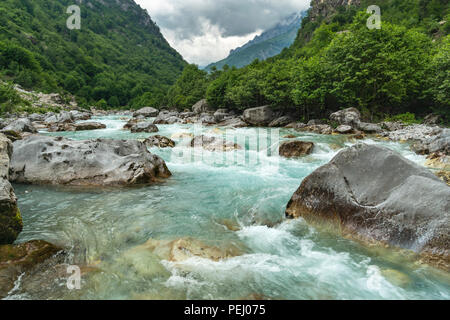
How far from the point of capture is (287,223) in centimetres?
643

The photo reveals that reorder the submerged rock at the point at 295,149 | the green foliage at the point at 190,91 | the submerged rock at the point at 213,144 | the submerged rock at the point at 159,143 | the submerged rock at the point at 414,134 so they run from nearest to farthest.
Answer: the submerged rock at the point at 295,149 < the submerged rock at the point at 213,144 < the submerged rock at the point at 159,143 < the submerged rock at the point at 414,134 < the green foliage at the point at 190,91

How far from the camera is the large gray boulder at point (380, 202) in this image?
181 inches

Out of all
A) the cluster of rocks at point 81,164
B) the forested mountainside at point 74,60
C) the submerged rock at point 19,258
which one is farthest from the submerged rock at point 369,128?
the forested mountainside at point 74,60

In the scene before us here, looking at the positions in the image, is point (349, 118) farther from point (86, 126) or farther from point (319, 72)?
point (86, 126)

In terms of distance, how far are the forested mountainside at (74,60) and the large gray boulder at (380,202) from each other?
9230cm

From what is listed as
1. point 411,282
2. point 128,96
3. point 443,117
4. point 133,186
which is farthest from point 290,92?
point 128,96

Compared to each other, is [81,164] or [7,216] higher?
[81,164]

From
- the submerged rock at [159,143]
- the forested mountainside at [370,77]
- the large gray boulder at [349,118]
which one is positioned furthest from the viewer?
the forested mountainside at [370,77]

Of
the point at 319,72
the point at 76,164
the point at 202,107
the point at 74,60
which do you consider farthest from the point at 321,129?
the point at 74,60

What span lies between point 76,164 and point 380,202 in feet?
34.6

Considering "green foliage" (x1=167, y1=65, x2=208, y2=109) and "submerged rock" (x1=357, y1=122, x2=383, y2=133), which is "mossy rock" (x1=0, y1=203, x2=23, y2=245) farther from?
"green foliage" (x1=167, y1=65, x2=208, y2=109)

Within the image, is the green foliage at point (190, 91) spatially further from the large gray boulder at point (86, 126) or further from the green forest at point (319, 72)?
the large gray boulder at point (86, 126)

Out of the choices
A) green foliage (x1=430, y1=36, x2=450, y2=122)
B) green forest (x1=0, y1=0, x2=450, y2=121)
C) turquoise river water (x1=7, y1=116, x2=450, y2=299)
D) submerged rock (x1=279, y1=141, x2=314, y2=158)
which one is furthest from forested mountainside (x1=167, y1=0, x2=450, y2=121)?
turquoise river water (x1=7, y1=116, x2=450, y2=299)

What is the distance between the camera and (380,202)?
541 centimetres
